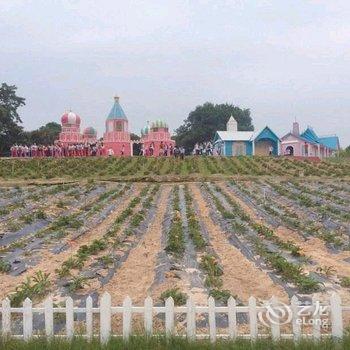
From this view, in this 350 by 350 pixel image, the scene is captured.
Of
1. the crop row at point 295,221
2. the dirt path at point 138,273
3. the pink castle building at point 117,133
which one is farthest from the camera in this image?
the pink castle building at point 117,133

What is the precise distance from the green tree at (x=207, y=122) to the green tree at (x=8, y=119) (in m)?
31.1

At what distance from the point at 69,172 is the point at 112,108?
73.8ft

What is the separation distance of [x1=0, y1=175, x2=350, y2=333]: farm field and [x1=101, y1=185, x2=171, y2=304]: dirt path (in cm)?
2

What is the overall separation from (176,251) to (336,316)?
4.85 metres

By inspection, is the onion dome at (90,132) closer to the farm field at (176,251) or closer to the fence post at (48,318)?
the farm field at (176,251)

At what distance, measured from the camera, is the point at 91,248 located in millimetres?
9688

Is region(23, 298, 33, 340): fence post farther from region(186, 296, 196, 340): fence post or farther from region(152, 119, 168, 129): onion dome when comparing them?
region(152, 119, 168, 129): onion dome

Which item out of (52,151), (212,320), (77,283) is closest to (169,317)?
(212,320)

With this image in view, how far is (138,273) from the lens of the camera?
7.96 metres

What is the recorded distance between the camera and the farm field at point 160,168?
3303 cm

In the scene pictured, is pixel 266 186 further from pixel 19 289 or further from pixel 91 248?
pixel 19 289

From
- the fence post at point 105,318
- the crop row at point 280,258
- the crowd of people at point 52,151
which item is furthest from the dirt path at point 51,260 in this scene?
the crowd of people at point 52,151

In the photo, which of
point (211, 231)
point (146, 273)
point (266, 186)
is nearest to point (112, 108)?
point (266, 186)

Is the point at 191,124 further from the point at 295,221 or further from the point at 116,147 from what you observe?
the point at 295,221
